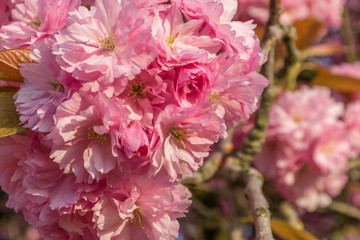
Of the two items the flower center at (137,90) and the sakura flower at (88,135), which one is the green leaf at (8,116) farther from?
the flower center at (137,90)

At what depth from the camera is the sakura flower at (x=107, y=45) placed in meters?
0.72

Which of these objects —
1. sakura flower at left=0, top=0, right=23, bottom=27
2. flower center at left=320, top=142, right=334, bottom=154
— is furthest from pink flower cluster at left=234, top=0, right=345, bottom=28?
sakura flower at left=0, top=0, right=23, bottom=27

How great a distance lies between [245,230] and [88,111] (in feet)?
6.76

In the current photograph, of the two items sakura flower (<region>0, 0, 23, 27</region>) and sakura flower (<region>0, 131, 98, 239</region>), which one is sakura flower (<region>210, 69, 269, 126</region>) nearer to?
sakura flower (<region>0, 131, 98, 239</region>)

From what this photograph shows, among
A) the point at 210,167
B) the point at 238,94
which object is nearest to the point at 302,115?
the point at 210,167

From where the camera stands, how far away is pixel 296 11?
2.06 metres

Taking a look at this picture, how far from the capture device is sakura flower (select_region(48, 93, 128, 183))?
0.72 m

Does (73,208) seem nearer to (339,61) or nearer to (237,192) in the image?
(237,192)

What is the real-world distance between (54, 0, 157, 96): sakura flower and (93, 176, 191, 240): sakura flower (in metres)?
0.20

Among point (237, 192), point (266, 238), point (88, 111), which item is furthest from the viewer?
point (237, 192)

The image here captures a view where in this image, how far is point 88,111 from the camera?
73 centimetres

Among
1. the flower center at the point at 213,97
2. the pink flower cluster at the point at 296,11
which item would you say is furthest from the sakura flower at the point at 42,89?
the pink flower cluster at the point at 296,11

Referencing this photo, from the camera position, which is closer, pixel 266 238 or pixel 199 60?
pixel 199 60

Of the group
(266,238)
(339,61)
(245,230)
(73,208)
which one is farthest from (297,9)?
(73,208)
